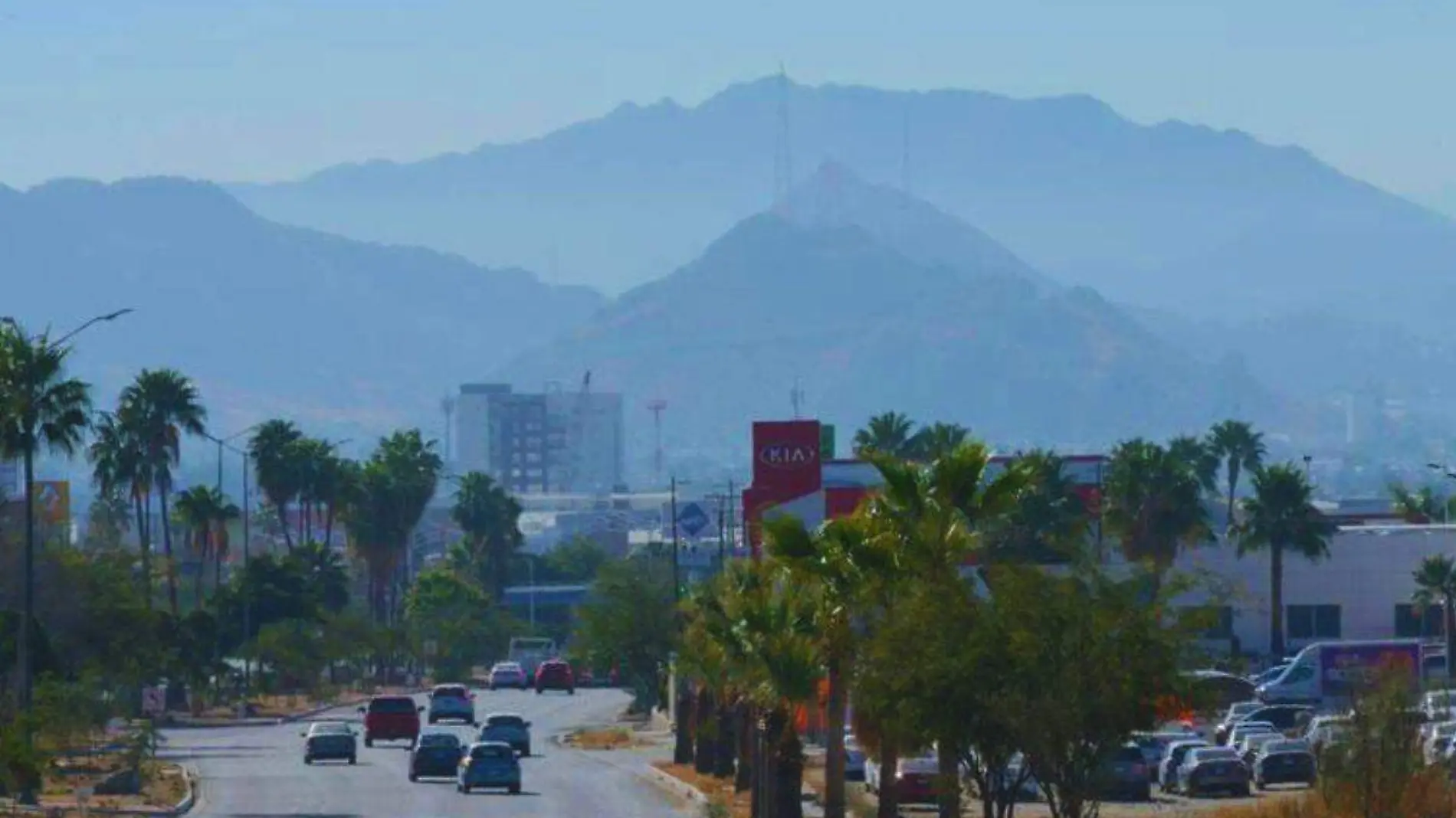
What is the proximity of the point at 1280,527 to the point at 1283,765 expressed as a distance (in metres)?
42.7

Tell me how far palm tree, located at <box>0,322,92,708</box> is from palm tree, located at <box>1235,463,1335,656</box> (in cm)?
5445

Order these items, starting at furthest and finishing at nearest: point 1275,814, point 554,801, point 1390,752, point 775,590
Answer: point 554,801, point 775,590, point 1275,814, point 1390,752

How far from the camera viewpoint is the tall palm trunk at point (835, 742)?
162 ft

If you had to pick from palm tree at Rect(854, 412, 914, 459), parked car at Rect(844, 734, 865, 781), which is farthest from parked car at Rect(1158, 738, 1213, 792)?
palm tree at Rect(854, 412, 914, 459)

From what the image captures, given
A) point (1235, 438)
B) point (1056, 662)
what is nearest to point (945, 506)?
point (1056, 662)

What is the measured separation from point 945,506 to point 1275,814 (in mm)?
8868

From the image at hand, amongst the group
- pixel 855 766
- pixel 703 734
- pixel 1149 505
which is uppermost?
pixel 1149 505

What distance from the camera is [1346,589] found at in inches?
4508

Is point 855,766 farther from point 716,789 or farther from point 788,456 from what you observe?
point 788,456

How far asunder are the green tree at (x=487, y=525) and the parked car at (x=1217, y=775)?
117 m

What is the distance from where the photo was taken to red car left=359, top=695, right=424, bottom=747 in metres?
90.8

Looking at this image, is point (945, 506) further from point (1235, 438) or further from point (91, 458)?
point (1235, 438)

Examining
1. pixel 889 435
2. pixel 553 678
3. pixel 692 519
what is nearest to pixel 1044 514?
pixel 889 435

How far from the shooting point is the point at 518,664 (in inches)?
5797
